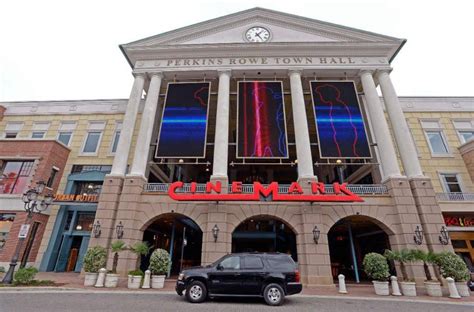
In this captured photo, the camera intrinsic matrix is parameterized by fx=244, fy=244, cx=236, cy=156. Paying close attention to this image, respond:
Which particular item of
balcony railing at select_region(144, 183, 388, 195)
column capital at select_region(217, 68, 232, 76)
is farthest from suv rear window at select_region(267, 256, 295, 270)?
column capital at select_region(217, 68, 232, 76)

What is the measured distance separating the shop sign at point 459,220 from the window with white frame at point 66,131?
35.6m

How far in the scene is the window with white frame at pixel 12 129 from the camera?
25859mm

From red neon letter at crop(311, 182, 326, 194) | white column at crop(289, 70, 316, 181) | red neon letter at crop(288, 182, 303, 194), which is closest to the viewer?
red neon letter at crop(288, 182, 303, 194)

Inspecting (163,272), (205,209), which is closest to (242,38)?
(205,209)

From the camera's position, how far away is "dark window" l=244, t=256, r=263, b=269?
32.8 ft

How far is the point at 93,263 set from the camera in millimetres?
14094

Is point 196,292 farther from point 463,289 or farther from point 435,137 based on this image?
point 435,137

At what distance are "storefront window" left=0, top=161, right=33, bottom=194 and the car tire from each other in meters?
19.5

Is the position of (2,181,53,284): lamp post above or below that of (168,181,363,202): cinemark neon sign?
below

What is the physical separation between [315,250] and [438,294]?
6.32 meters

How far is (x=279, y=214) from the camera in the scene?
16609 millimetres

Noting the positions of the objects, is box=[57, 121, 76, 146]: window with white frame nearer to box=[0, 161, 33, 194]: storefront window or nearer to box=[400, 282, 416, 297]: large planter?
box=[0, 161, 33, 194]: storefront window

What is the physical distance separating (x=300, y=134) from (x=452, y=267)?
11.8 meters

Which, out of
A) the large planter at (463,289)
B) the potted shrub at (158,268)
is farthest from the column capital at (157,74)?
the large planter at (463,289)
